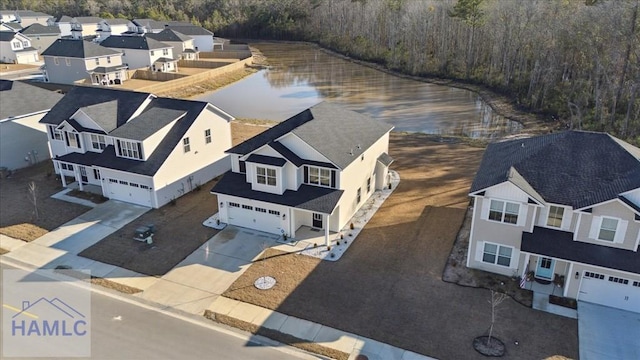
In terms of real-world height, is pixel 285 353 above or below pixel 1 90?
below

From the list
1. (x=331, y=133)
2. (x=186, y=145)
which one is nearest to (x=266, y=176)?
(x=331, y=133)

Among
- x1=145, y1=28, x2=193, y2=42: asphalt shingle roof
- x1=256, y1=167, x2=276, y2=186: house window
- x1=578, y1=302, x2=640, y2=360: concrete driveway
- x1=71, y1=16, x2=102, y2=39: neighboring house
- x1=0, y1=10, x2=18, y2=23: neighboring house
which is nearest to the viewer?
x1=578, y1=302, x2=640, y2=360: concrete driveway

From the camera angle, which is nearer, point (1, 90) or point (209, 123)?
point (209, 123)

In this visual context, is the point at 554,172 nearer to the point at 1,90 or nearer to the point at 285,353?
the point at 285,353

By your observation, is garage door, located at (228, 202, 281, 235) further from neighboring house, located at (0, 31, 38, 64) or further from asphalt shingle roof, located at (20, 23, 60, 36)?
asphalt shingle roof, located at (20, 23, 60, 36)

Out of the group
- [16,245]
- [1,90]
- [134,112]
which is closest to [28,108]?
[1,90]

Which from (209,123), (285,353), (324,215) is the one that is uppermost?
(209,123)

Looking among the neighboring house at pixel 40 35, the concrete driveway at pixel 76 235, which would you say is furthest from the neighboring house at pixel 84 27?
the concrete driveway at pixel 76 235

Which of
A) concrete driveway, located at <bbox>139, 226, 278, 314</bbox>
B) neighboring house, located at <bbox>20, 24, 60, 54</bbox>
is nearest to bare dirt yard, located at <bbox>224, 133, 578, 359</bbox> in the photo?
concrete driveway, located at <bbox>139, 226, 278, 314</bbox>

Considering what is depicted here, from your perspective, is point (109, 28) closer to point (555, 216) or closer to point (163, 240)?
point (163, 240)
